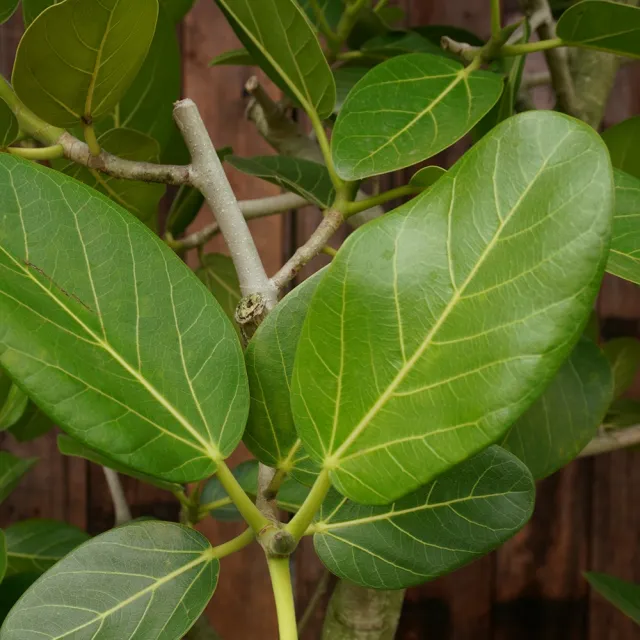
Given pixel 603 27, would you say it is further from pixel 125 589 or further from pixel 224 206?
pixel 125 589

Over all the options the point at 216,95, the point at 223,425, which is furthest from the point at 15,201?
the point at 216,95

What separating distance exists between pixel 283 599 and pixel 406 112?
267mm

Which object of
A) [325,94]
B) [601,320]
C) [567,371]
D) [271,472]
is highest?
[325,94]

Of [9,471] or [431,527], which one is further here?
[9,471]

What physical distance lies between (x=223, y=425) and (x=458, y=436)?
0.10 metres

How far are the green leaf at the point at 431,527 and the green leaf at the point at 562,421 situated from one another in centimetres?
20

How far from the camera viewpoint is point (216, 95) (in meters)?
0.96

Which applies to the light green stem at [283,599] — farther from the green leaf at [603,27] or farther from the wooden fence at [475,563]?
the wooden fence at [475,563]

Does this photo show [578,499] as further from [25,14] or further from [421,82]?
[25,14]

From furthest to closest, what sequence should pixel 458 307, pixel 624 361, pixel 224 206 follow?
pixel 624 361 → pixel 224 206 → pixel 458 307

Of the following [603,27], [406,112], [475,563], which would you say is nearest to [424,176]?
[406,112]

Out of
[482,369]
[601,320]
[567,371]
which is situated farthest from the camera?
[601,320]

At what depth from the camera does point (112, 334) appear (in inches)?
9.4

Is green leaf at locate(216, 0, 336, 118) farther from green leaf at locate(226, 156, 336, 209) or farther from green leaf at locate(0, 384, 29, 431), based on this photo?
green leaf at locate(0, 384, 29, 431)
